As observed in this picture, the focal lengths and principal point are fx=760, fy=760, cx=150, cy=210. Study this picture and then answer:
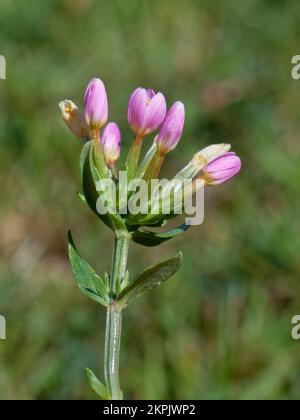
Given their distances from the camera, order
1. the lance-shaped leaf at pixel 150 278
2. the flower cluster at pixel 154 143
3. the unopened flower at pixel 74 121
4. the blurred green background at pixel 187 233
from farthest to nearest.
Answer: the blurred green background at pixel 187 233, the unopened flower at pixel 74 121, the flower cluster at pixel 154 143, the lance-shaped leaf at pixel 150 278

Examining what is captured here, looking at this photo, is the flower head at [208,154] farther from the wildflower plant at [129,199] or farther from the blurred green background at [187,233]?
the blurred green background at [187,233]

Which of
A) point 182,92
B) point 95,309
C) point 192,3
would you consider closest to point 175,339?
point 95,309

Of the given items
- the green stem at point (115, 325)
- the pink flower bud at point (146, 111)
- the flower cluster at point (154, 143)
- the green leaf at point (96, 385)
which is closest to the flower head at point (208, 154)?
the flower cluster at point (154, 143)

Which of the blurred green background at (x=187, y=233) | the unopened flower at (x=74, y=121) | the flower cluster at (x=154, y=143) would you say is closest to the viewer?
the flower cluster at (x=154, y=143)

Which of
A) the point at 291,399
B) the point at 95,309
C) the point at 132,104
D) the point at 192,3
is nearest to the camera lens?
the point at 132,104

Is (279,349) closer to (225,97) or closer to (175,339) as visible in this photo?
(175,339)

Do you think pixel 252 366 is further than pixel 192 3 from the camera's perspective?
No
